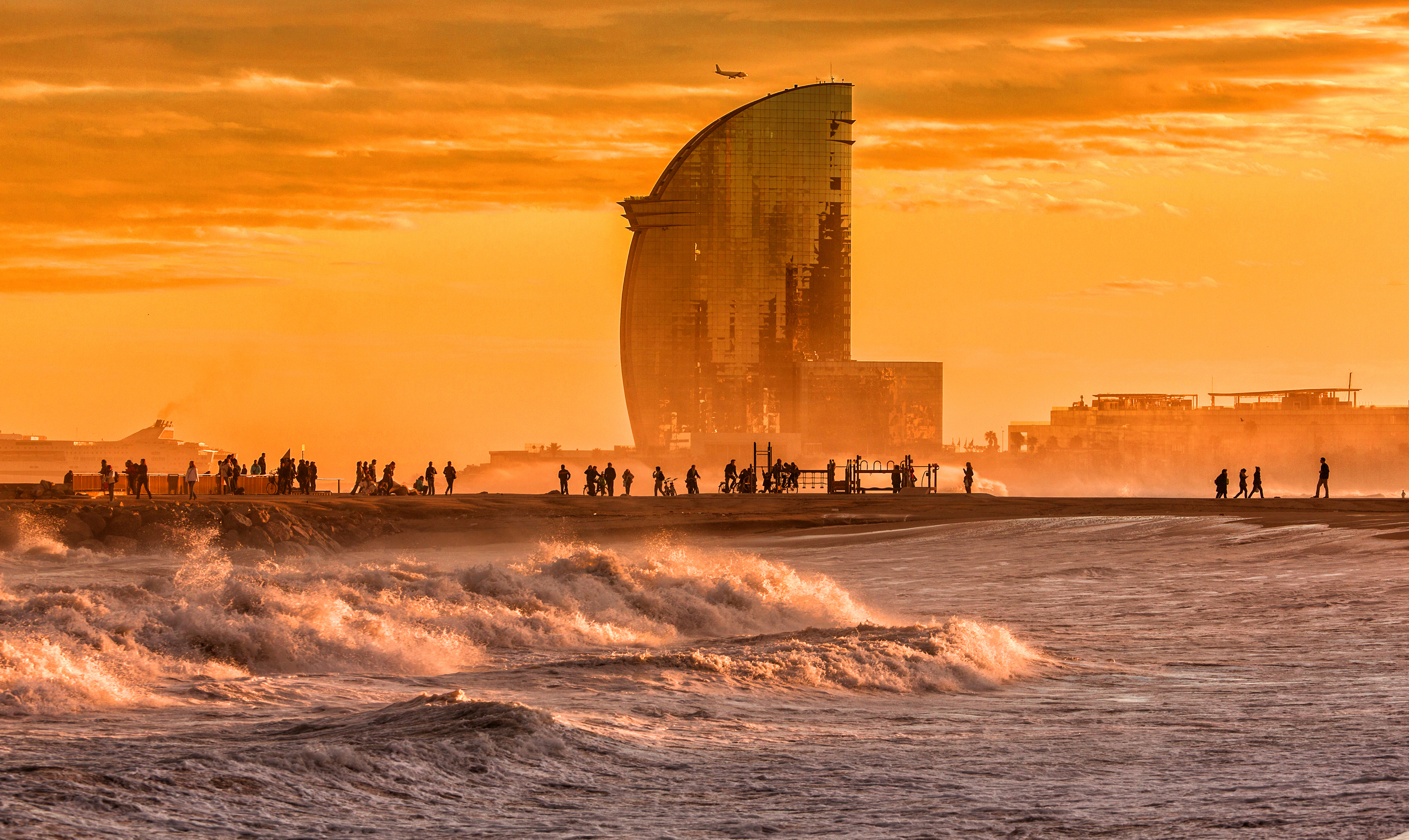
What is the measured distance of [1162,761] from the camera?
10.8 meters

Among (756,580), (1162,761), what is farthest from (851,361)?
(1162,761)

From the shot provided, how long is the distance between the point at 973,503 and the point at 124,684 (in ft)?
147

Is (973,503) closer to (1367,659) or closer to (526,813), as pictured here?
(1367,659)

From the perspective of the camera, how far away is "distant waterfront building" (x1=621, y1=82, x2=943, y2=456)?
18888cm

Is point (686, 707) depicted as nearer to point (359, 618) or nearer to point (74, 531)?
point (359, 618)

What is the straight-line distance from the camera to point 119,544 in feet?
128

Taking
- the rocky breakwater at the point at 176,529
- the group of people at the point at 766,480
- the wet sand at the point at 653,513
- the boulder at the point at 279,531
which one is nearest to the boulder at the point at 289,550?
the rocky breakwater at the point at 176,529

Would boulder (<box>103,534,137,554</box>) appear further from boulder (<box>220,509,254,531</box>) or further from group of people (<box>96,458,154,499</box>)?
group of people (<box>96,458,154,499</box>)

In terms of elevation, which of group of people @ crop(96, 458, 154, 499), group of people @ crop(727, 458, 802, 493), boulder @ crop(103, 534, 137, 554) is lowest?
boulder @ crop(103, 534, 137, 554)

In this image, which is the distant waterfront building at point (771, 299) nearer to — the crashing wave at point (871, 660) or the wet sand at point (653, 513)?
the wet sand at point (653, 513)

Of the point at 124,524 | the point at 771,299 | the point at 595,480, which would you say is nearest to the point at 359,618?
the point at 124,524

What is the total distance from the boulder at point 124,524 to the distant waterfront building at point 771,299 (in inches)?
5673

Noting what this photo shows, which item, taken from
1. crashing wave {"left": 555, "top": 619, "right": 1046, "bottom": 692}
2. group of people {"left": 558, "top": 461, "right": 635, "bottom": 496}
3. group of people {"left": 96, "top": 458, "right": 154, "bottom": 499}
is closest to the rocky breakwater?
group of people {"left": 96, "top": 458, "right": 154, "bottom": 499}

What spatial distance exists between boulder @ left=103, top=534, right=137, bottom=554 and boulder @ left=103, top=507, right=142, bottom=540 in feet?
0.51
